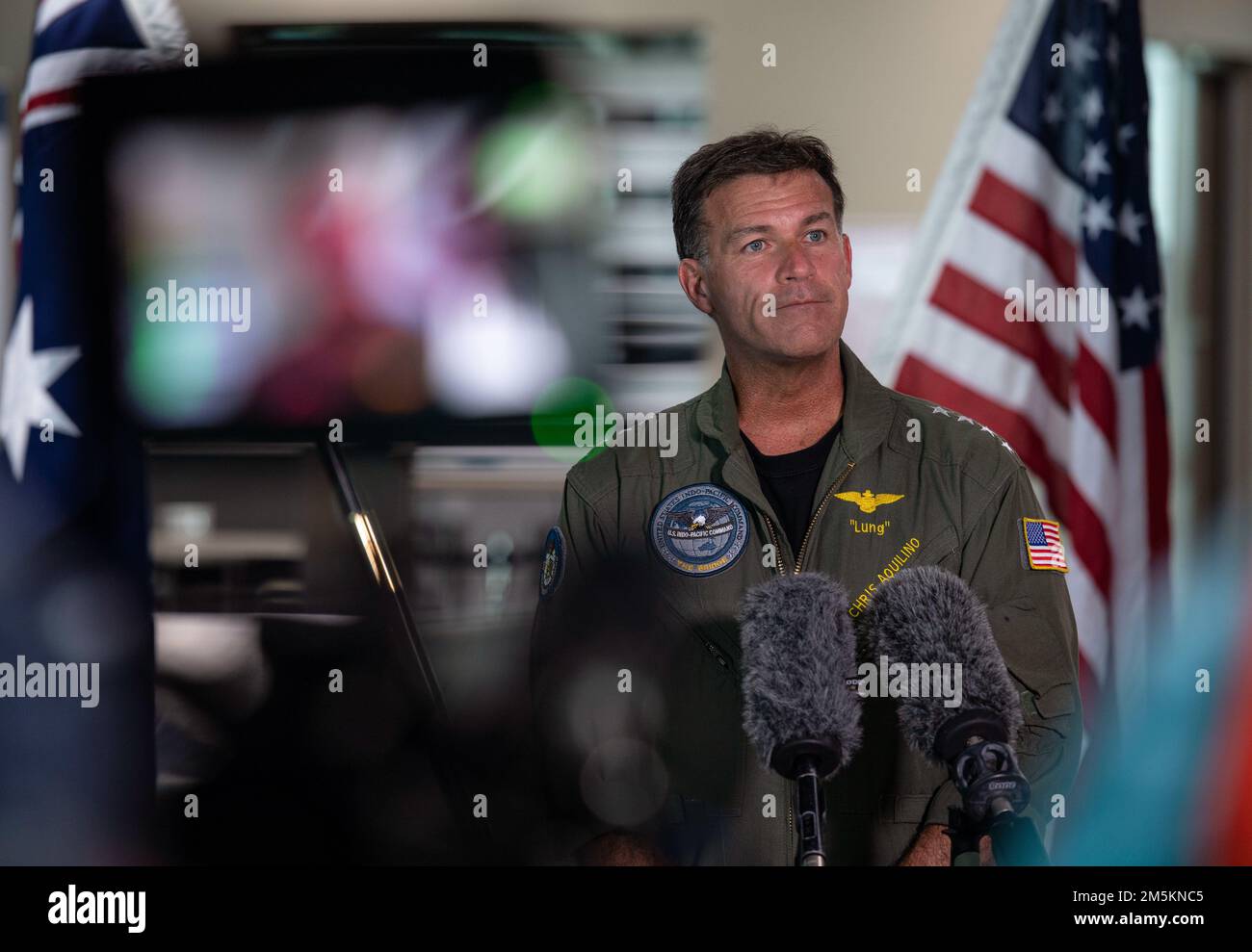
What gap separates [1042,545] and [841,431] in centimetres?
37

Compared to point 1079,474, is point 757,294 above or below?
above

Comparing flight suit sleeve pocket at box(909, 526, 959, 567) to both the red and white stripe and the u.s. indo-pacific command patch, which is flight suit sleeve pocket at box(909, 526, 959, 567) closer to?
the u.s. indo-pacific command patch

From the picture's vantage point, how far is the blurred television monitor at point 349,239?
2.73 metres

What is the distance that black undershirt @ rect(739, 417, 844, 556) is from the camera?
2.01m

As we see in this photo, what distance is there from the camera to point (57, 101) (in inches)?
112

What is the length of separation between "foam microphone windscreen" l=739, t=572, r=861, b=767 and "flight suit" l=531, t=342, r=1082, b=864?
18.8 inches

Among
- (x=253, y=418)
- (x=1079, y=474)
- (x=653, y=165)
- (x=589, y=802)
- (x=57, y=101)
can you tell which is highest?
(x=57, y=101)

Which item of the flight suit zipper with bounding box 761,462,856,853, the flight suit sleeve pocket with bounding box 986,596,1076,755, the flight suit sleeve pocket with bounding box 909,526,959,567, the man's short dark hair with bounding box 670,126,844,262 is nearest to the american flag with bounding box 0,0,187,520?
→ the man's short dark hair with bounding box 670,126,844,262

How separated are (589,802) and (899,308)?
4.65 feet

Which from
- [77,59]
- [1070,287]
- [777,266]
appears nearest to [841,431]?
[777,266]

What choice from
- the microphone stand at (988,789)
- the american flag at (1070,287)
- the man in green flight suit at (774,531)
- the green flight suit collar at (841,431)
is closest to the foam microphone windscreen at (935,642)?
the microphone stand at (988,789)

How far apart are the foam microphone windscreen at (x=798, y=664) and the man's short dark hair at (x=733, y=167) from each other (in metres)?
0.91
